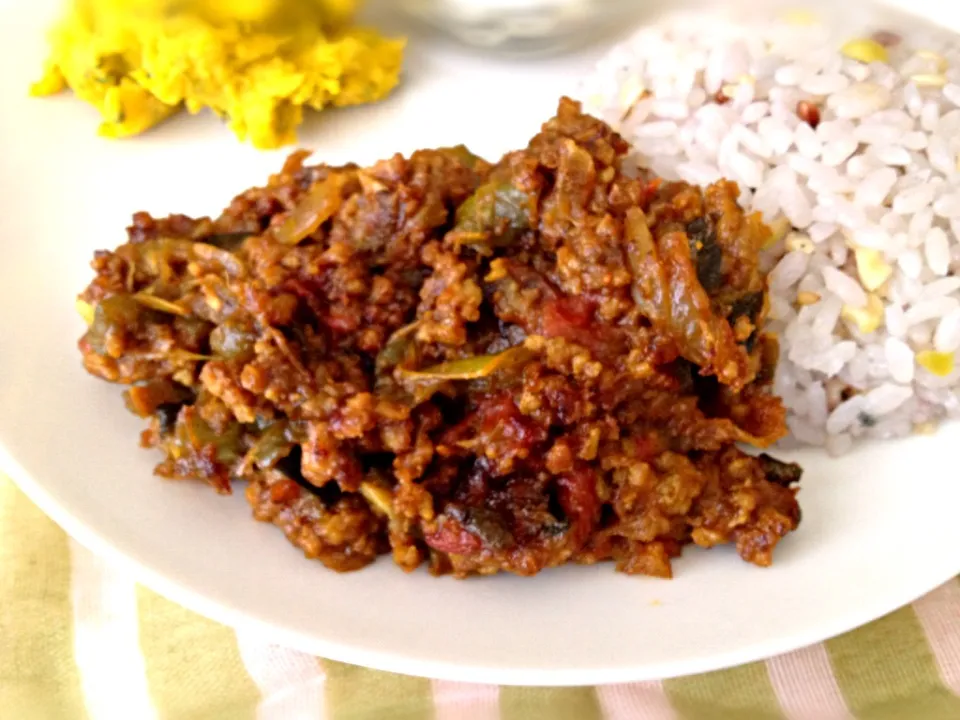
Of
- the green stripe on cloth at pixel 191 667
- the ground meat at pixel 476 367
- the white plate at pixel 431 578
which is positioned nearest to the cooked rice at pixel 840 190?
the white plate at pixel 431 578

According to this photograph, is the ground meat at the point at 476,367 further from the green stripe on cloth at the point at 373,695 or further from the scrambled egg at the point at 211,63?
the scrambled egg at the point at 211,63

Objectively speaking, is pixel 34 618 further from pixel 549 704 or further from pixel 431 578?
pixel 549 704

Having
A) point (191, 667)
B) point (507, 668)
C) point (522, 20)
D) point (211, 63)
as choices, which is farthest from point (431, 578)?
point (522, 20)

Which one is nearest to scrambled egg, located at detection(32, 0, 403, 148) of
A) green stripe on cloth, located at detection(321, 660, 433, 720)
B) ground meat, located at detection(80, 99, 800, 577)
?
ground meat, located at detection(80, 99, 800, 577)

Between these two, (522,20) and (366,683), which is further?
(522,20)

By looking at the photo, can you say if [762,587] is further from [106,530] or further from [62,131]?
[62,131]

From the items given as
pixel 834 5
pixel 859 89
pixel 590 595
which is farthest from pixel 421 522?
pixel 834 5

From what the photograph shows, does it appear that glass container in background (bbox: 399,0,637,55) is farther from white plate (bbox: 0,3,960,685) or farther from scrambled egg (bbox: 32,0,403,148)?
white plate (bbox: 0,3,960,685)
